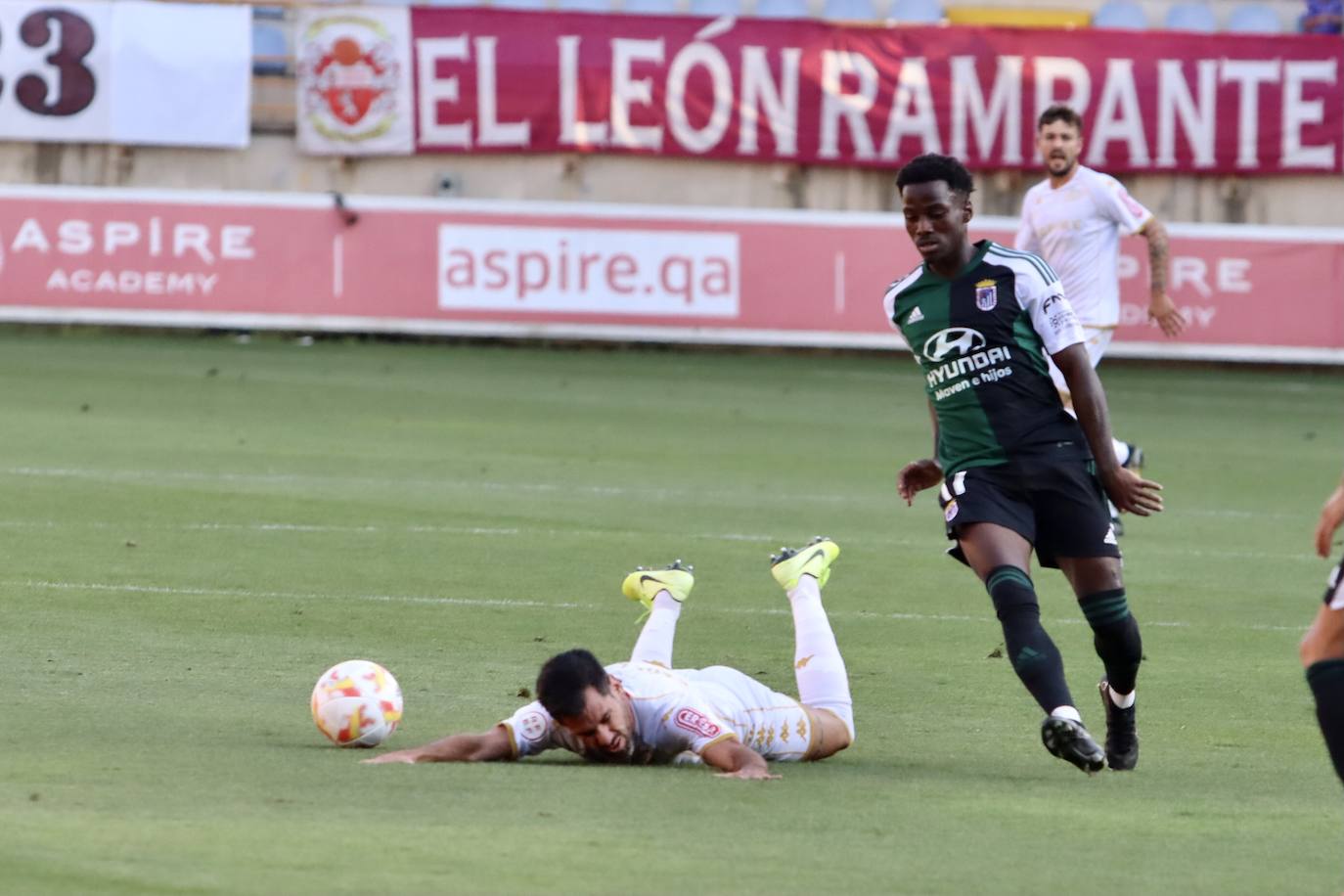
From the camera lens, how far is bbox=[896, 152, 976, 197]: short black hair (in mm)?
7152

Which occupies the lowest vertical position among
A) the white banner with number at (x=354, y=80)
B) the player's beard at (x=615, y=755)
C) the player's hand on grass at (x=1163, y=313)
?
the player's beard at (x=615, y=755)

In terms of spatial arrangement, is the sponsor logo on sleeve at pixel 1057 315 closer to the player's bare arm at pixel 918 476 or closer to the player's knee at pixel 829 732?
the player's bare arm at pixel 918 476

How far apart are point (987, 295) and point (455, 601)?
375 cm

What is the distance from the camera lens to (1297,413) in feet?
69.7

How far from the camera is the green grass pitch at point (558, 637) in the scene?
564cm

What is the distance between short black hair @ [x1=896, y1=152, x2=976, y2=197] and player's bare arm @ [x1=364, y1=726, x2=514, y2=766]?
82.4 inches

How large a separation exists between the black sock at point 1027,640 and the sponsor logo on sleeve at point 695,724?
0.90 meters

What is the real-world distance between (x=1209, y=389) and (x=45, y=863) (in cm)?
1912

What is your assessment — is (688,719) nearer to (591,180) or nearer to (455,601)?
(455,601)

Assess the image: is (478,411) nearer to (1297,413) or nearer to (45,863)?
(1297,413)

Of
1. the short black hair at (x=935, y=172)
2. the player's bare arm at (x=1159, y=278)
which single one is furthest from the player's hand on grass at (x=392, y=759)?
the player's bare arm at (x=1159, y=278)

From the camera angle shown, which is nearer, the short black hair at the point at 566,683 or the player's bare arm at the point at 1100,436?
the short black hair at the point at 566,683

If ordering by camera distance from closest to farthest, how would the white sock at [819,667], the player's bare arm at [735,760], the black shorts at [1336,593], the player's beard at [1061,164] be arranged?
the black shorts at [1336,593]
the player's bare arm at [735,760]
the white sock at [819,667]
the player's beard at [1061,164]

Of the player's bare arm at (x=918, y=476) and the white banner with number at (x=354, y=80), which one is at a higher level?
the white banner with number at (x=354, y=80)
